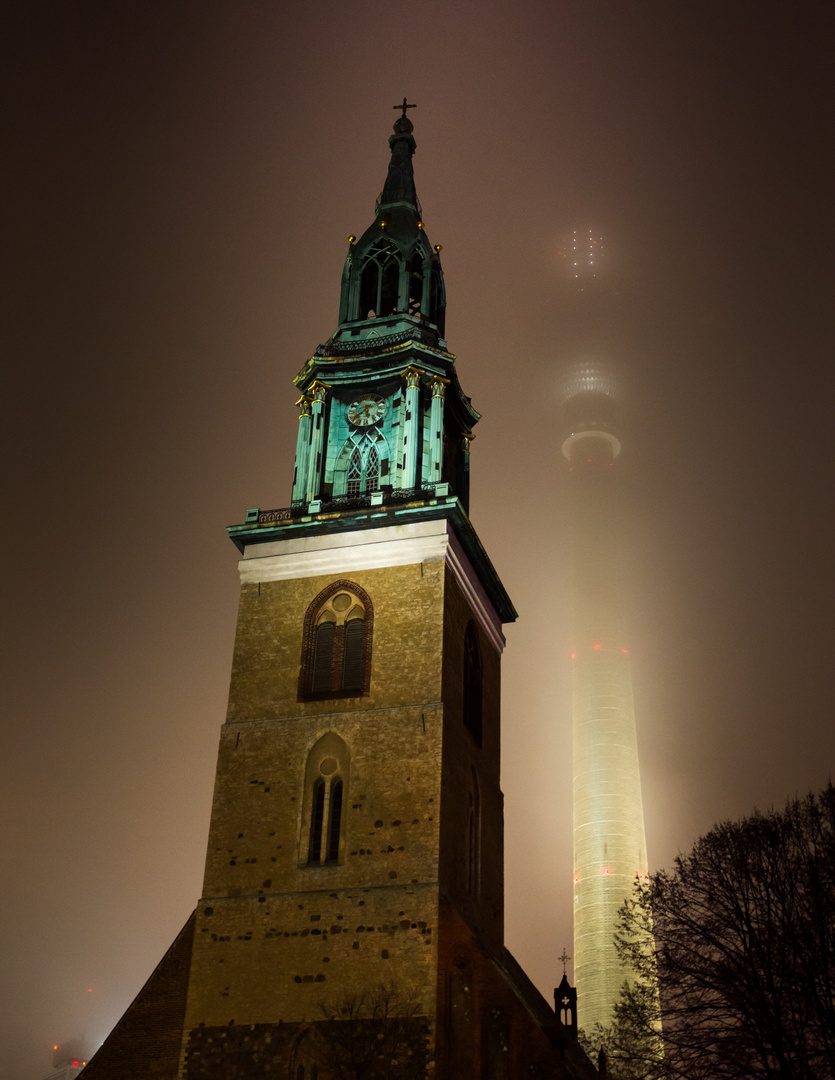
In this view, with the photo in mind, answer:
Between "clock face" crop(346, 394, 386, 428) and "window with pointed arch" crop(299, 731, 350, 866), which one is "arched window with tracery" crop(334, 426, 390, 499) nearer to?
"clock face" crop(346, 394, 386, 428)

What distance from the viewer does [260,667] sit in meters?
34.4

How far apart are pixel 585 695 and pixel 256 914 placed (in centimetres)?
5128

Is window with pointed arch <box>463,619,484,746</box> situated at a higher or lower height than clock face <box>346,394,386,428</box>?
lower

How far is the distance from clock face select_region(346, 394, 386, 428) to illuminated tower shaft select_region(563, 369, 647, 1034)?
35.1 m

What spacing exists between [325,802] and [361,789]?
41.1 inches

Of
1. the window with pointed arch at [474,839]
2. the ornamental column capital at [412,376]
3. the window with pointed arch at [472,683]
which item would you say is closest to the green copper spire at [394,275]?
the ornamental column capital at [412,376]

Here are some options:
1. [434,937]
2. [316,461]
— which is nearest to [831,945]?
[434,937]

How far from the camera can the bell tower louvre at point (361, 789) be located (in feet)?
94.6

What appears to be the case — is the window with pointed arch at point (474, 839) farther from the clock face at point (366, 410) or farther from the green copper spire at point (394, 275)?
the green copper spire at point (394, 275)

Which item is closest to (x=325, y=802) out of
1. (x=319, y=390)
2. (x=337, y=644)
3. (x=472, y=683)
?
(x=337, y=644)

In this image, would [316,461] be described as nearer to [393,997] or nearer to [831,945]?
[393,997]

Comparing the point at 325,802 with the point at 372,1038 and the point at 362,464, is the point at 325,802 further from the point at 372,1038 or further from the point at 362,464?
the point at 362,464

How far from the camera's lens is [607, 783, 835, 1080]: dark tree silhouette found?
77.5 ft

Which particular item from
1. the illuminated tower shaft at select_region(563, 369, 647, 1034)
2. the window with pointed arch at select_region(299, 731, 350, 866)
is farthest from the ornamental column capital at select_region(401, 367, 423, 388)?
the illuminated tower shaft at select_region(563, 369, 647, 1034)
